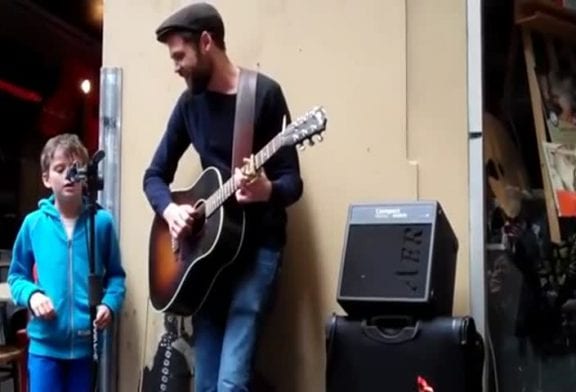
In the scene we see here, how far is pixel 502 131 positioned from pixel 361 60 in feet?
1.83

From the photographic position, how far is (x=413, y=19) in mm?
3012

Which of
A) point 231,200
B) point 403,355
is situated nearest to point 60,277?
point 231,200

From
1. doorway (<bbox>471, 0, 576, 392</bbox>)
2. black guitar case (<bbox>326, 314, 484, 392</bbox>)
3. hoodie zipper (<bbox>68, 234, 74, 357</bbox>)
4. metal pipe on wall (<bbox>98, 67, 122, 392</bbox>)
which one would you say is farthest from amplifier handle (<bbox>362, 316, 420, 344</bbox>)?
metal pipe on wall (<bbox>98, 67, 122, 392</bbox>)

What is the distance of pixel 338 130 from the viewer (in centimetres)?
309

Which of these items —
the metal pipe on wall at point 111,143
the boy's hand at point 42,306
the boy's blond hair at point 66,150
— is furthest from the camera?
the metal pipe on wall at point 111,143

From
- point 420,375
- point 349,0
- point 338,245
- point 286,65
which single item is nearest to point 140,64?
point 286,65

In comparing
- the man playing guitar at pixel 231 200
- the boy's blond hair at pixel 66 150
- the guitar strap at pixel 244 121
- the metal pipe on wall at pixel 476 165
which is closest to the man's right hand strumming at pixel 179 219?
the man playing guitar at pixel 231 200

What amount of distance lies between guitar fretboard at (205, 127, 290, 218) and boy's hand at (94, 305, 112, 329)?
0.56m

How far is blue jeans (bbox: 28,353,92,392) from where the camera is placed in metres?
2.96

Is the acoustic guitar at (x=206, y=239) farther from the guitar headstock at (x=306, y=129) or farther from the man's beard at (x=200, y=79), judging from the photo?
the man's beard at (x=200, y=79)

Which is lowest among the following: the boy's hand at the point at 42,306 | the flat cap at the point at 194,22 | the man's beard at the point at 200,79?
the boy's hand at the point at 42,306

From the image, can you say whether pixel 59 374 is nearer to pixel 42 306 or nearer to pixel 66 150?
pixel 42 306

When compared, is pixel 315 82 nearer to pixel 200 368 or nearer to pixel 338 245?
pixel 338 245

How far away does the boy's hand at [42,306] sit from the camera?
290 centimetres
